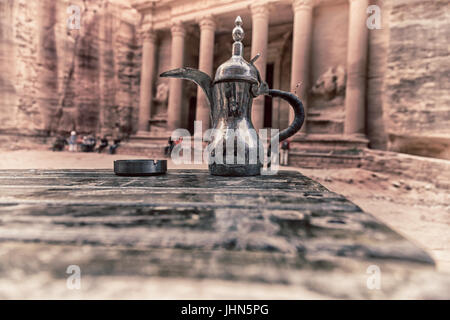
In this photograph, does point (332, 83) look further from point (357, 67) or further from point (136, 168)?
point (136, 168)

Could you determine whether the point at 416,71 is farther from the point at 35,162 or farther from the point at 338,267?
the point at 35,162

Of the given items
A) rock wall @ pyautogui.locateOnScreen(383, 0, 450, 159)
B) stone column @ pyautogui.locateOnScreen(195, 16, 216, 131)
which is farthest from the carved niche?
stone column @ pyautogui.locateOnScreen(195, 16, 216, 131)

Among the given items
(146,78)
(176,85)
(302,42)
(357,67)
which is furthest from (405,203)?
(146,78)

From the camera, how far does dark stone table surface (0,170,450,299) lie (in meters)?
0.28

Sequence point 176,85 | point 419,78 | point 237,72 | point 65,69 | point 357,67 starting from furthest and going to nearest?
1. point 65,69
2. point 176,85
3. point 357,67
4. point 419,78
5. point 237,72

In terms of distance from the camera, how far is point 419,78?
4156 mm

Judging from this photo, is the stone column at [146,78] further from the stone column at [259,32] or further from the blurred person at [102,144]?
the stone column at [259,32]

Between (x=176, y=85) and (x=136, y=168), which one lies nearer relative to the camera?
(x=136, y=168)

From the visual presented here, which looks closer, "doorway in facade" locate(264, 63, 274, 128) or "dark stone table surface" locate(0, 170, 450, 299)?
"dark stone table surface" locate(0, 170, 450, 299)

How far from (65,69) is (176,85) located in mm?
4764

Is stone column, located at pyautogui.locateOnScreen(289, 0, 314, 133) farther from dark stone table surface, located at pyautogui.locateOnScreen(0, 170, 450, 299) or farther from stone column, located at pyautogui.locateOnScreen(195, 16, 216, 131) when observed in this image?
dark stone table surface, located at pyautogui.locateOnScreen(0, 170, 450, 299)

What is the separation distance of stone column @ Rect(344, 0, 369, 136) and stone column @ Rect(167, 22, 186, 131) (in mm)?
6165

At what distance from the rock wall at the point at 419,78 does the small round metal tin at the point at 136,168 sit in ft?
14.9

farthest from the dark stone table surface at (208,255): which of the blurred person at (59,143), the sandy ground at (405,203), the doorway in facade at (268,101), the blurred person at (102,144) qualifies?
the blurred person at (59,143)
